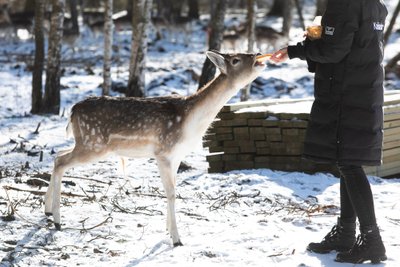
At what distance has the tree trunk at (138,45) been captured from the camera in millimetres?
13891

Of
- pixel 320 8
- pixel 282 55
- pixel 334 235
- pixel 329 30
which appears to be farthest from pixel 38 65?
pixel 320 8

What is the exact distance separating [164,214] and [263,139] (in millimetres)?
2537

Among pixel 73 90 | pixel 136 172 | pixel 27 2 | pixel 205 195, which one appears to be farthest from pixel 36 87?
pixel 27 2

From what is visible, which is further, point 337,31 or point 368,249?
point 368,249

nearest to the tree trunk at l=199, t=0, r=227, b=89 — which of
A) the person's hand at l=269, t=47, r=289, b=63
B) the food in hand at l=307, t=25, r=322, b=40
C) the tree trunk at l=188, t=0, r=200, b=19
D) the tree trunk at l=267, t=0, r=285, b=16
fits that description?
the person's hand at l=269, t=47, r=289, b=63

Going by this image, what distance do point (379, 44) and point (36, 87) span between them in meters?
9.37

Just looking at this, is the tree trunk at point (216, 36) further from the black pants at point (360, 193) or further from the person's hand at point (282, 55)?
the black pants at point (360, 193)

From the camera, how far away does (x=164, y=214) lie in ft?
22.3

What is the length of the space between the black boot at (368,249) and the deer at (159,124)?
1524mm

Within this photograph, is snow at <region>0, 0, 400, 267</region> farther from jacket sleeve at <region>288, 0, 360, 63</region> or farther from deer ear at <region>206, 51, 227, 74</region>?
jacket sleeve at <region>288, 0, 360, 63</region>

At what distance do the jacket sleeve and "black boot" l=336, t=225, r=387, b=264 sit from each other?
130cm

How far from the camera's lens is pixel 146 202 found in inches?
284

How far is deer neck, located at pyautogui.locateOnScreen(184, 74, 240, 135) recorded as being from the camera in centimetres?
611

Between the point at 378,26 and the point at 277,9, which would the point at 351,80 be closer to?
the point at 378,26
